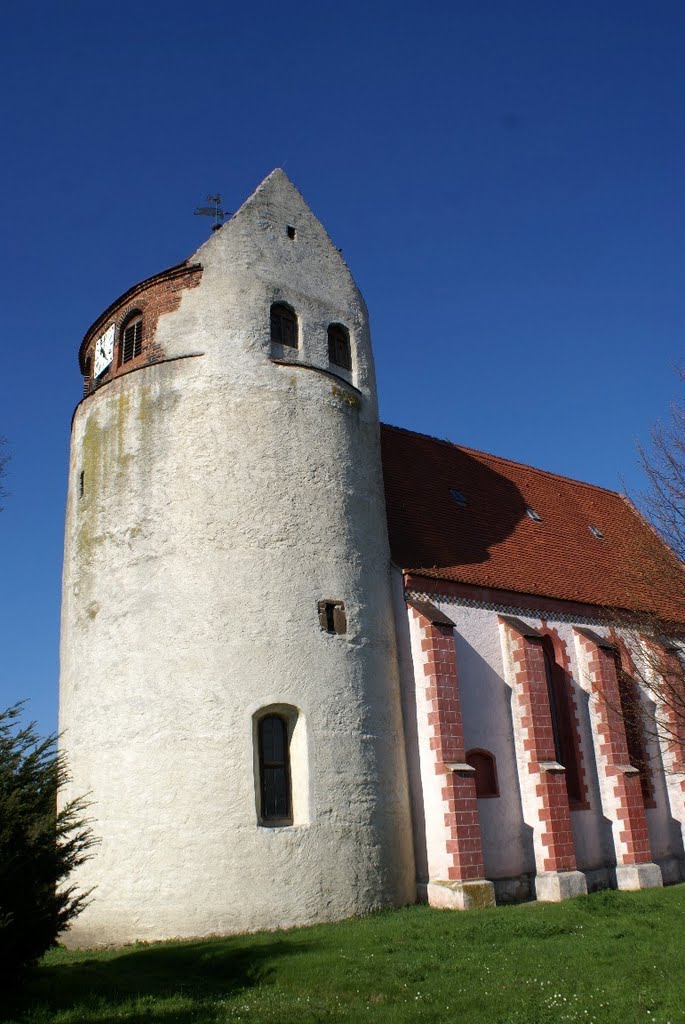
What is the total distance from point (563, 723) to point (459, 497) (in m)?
6.19

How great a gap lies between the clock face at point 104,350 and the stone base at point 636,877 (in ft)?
48.4

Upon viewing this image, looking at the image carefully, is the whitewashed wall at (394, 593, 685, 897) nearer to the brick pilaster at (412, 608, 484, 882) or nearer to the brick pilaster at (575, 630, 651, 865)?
the brick pilaster at (575, 630, 651, 865)

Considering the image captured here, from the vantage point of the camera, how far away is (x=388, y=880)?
14.6 m

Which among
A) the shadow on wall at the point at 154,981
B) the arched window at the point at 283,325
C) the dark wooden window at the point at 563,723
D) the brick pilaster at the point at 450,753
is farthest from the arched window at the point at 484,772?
the arched window at the point at 283,325

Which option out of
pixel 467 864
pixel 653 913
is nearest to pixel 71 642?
pixel 467 864

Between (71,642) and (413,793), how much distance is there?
6.82m

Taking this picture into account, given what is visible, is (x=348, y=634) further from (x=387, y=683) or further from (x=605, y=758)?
(x=605, y=758)

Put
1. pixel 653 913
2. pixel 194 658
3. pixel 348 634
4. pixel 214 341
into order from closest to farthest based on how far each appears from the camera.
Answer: pixel 653 913 < pixel 194 658 < pixel 348 634 < pixel 214 341

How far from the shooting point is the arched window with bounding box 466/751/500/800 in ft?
54.6

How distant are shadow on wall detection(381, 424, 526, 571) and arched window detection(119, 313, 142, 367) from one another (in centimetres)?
641

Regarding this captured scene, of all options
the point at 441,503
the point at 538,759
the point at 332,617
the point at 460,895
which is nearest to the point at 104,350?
the point at 332,617

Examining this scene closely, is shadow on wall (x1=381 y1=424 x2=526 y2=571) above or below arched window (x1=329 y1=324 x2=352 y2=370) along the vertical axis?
below

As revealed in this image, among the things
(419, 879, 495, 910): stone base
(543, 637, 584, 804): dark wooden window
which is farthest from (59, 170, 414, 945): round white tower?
(543, 637, 584, 804): dark wooden window

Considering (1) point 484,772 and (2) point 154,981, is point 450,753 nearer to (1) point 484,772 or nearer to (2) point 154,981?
(1) point 484,772
